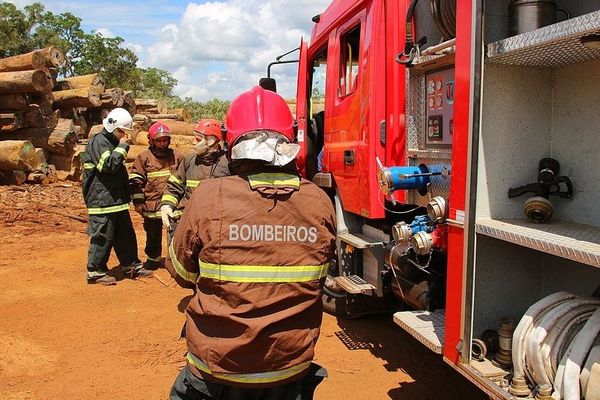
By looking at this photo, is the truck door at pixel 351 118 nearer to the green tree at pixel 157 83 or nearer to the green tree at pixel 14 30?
the green tree at pixel 14 30

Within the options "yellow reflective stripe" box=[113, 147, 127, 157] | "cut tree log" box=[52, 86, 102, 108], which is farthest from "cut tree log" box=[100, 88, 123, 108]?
"yellow reflective stripe" box=[113, 147, 127, 157]

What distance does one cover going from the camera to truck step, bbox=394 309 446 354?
9.99ft

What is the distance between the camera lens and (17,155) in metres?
11.4

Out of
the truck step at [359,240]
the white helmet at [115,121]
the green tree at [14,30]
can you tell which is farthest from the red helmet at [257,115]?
the green tree at [14,30]

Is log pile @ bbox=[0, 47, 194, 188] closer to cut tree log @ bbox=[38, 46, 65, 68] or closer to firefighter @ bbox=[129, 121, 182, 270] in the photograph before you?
cut tree log @ bbox=[38, 46, 65, 68]

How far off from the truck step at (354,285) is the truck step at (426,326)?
2.72ft

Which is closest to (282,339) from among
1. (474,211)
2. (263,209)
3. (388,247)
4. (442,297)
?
(263,209)

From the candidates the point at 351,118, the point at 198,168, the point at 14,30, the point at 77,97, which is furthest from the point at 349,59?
the point at 14,30

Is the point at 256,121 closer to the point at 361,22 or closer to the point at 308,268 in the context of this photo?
the point at 308,268

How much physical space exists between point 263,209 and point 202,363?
0.65m

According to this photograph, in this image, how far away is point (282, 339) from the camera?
2.20 meters

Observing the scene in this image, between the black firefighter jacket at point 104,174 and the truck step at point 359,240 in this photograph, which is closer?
the truck step at point 359,240

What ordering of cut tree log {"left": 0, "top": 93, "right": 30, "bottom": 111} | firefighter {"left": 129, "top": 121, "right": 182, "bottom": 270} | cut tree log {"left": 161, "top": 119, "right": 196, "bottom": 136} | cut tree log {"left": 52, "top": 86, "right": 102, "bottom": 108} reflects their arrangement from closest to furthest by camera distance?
1. firefighter {"left": 129, "top": 121, "right": 182, "bottom": 270}
2. cut tree log {"left": 0, "top": 93, "right": 30, "bottom": 111}
3. cut tree log {"left": 52, "top": 86, "right": 102, "bottom": 108}
4. cut tree log {"left": 161, "top": 119, "right": 196, "bottom": 136}

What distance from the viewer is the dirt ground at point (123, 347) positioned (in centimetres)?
402
